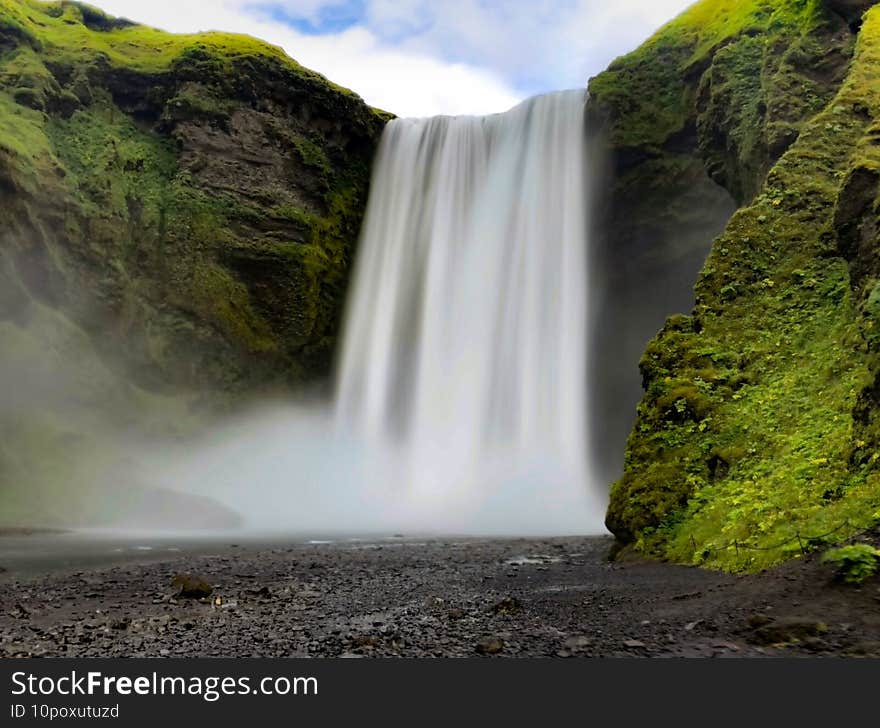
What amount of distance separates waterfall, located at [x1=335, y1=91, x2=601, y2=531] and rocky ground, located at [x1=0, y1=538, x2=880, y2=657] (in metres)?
19.1

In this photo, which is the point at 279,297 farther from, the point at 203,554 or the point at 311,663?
the point at 311,663

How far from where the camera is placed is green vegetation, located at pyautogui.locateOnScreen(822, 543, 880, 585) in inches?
263

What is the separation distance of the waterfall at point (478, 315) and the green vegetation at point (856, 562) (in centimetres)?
2326

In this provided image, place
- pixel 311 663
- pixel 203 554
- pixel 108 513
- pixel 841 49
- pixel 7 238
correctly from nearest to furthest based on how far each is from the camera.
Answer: pixel 311 663, pixel 203 554, pixel 841 49, pixel 108 513, pixel 7 238

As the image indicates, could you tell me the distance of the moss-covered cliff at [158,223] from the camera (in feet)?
109

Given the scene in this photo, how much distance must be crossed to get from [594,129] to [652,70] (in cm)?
416

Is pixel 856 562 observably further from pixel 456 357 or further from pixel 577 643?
pixel 456 357

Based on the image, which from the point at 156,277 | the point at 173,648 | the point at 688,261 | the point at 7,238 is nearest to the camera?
the point at 173,648

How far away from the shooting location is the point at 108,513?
2844cm

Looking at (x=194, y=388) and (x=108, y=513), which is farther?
(x=194, y=388)

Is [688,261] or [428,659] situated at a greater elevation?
[688,261]

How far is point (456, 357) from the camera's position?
36.3 m

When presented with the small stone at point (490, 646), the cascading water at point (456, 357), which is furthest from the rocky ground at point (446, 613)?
the cascading water at point (456, 357)

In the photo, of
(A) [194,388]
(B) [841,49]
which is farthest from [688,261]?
(A) [194,388]
